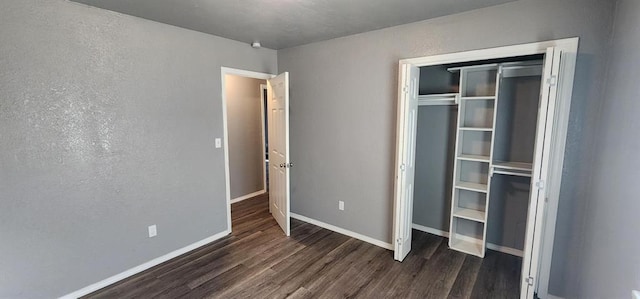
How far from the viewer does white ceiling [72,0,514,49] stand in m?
2.16

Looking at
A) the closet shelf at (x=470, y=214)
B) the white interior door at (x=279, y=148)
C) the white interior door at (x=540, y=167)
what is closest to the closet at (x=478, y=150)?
the closet shelf at (x=470, y=214)

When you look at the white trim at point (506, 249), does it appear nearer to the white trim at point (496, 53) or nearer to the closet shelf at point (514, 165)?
the closet shelf at point (514, 165)

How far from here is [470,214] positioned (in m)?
3.07

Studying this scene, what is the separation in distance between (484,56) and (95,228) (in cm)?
368

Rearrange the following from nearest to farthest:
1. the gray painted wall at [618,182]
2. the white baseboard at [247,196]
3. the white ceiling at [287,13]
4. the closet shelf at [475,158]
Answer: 1. the gray painted wall at [618,182]
2. the white ceiling at [287,13]
3. the closet shelf at [475,158]
4. the white baseboard at [247,196]

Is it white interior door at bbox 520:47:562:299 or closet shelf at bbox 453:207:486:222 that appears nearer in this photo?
white interior door at bbox 520:47:562:299

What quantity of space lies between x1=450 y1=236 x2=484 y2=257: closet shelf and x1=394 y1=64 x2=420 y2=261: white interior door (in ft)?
2.10

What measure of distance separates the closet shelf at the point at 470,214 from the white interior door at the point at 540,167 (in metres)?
0.82

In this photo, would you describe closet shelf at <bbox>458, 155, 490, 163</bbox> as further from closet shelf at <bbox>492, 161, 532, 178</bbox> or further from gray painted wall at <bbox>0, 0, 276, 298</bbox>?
gray painted wall at <bbox>0, 0, 276, 298</bbox>

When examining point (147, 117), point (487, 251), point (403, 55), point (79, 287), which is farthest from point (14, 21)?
point (487, 251)

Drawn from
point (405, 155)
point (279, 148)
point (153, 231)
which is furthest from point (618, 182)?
point (153, 231)

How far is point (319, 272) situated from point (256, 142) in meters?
2.99

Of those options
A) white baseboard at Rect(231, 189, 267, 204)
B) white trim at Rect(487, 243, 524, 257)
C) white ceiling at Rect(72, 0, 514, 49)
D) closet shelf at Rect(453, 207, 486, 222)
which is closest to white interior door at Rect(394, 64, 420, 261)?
white ceiling at Rect(72, 0, 514, 49)

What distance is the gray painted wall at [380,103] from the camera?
199 cm
